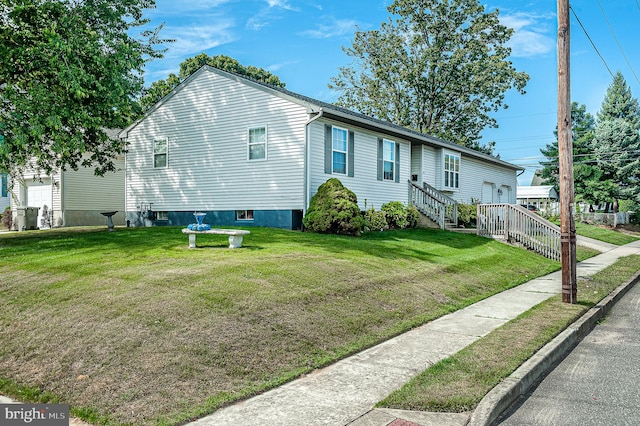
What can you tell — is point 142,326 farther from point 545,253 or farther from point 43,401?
point 545,253

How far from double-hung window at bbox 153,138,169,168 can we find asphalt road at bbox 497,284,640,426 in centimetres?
1635

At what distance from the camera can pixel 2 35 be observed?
11172 millimetres

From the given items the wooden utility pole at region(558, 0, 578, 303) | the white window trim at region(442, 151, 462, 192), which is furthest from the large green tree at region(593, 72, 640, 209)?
the wooden utility pole at region(558, 0, 578, 303)

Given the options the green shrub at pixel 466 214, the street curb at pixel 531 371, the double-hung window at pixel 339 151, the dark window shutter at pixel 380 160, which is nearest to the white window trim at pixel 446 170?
the green shrub at pixel 466 214

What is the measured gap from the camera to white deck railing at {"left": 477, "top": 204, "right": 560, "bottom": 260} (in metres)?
15.7

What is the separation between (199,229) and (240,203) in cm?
647

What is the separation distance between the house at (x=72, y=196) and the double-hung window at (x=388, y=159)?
12515 millimetres

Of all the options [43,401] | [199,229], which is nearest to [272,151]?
[199,229]

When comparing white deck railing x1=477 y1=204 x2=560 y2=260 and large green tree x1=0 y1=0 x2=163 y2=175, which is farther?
white deck railing x1=477 y1=204 x2=560 y2=260

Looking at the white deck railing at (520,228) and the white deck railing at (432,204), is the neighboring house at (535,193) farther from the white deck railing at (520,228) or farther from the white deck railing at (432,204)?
the white deck railing at (520,228)

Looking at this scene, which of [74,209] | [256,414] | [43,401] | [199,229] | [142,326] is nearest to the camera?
[256,414]

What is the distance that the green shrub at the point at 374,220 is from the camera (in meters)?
16.8

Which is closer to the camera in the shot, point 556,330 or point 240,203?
point 556,330

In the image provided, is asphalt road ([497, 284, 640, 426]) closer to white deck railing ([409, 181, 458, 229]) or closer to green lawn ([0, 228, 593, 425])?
green lawn ([0, 228, 593, 425])
